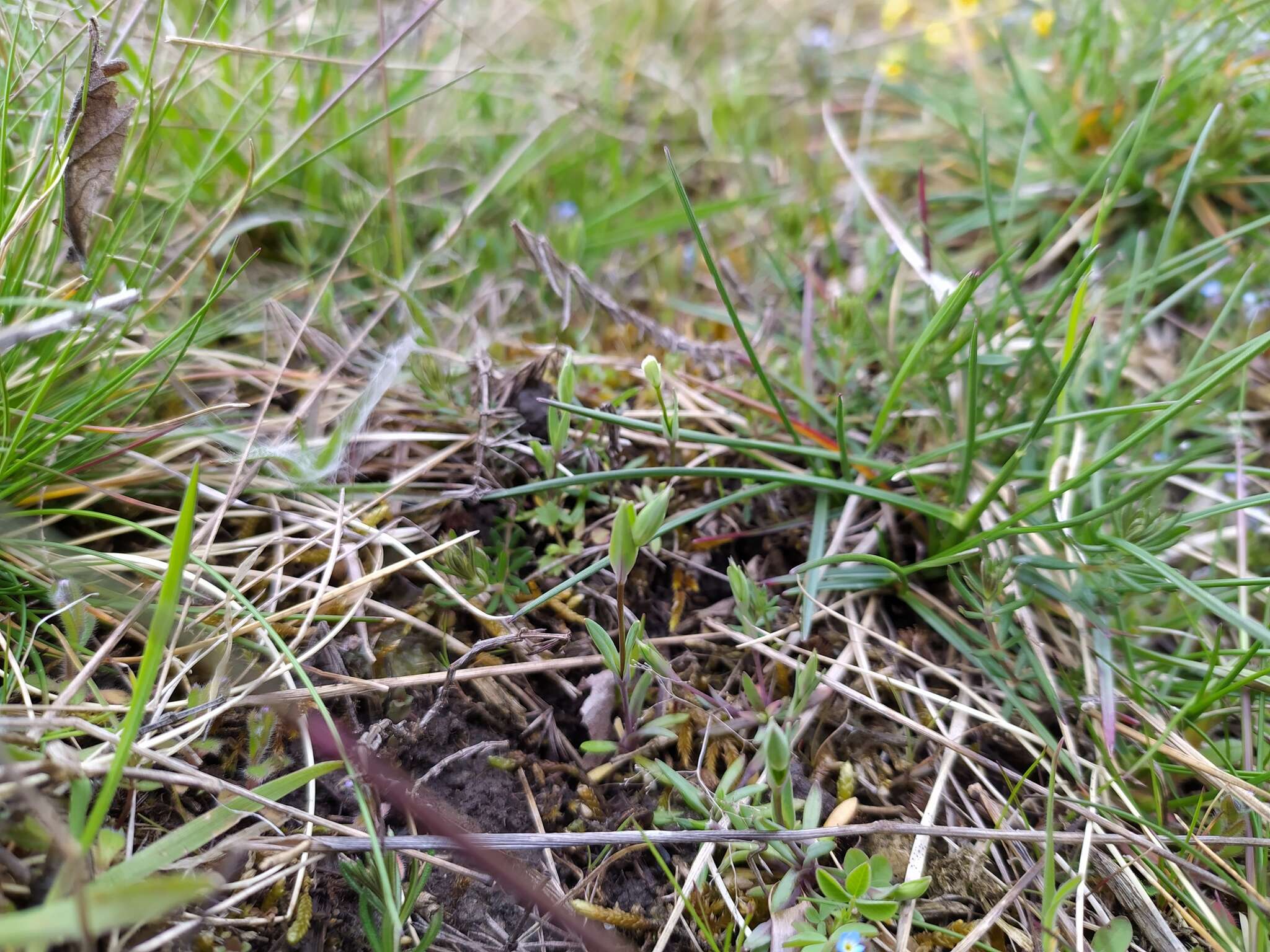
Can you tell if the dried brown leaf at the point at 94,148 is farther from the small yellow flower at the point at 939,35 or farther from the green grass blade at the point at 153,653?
the small yellow flower at the point at 939,35

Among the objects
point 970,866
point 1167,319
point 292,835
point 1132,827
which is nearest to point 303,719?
point 292,835

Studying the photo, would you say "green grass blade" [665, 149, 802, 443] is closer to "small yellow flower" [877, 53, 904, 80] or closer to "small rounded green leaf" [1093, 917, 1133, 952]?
"small rounded green leaf" [1093, 917, 1133, 952]

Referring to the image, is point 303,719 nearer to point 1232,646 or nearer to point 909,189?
point 1232,646

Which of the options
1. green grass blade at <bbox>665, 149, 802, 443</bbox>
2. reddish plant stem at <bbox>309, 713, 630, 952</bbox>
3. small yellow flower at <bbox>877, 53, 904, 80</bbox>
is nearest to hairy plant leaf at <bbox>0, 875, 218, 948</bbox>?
reddish plant stem at <bbox>309, 713, 630, 952</bbox>

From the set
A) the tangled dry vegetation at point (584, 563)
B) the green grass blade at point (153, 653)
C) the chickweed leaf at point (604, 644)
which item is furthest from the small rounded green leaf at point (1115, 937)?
the green grass blade at point (153, 653)

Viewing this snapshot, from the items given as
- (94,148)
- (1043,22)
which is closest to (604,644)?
(94,148)

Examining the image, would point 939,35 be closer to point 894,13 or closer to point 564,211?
point 894,13
